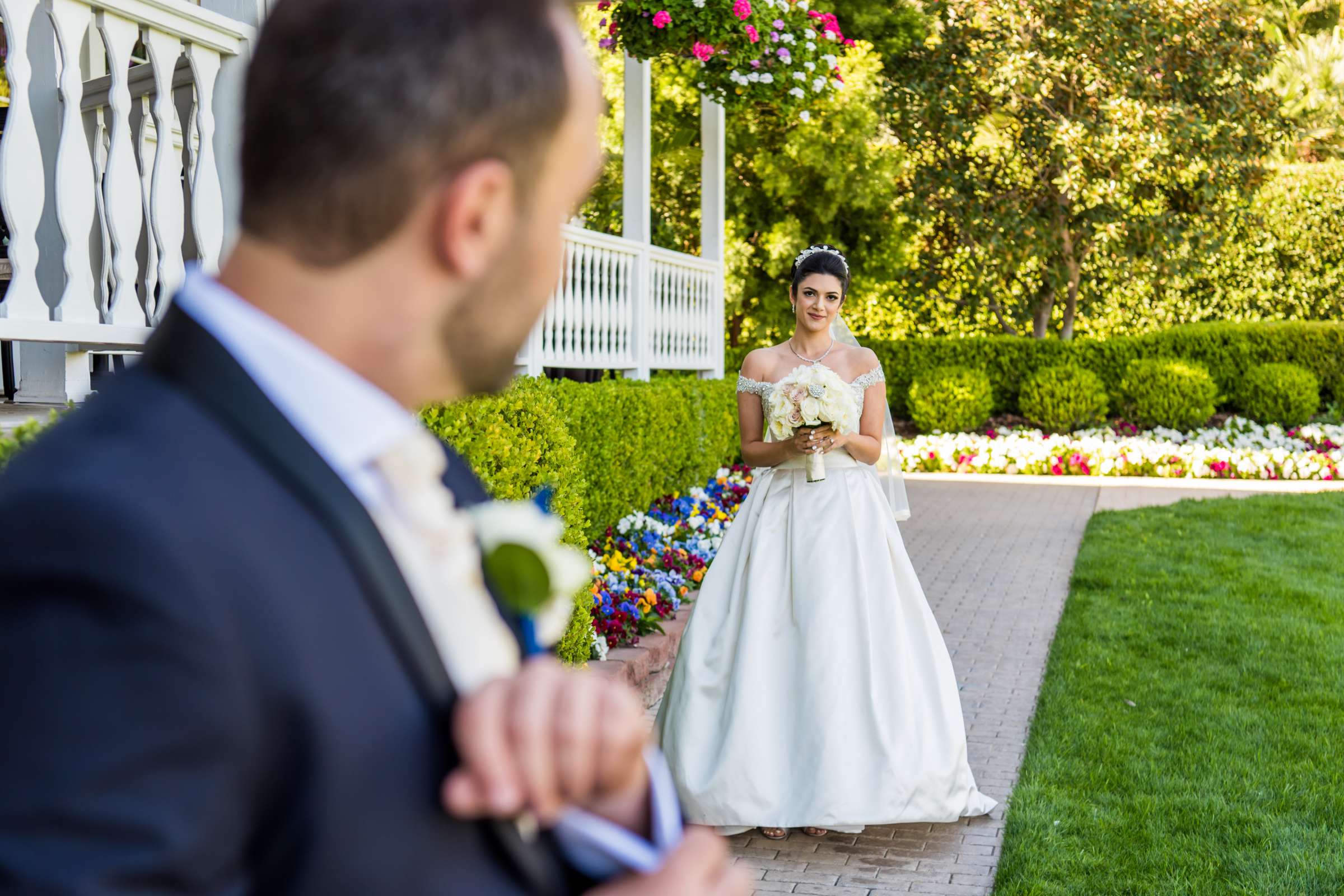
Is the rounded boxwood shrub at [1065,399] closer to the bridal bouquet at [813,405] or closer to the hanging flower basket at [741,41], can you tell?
the hanging flower basket at [741,41]

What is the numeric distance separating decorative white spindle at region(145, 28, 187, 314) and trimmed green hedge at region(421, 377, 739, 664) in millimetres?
1052

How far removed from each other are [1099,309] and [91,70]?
15.9 m

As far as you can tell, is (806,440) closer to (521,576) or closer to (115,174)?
(115,174)

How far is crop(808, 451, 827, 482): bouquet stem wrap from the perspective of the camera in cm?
471

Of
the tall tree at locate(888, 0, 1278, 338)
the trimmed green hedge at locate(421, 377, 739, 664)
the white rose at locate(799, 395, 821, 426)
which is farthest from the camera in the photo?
the tall tree at locate(888, 0, 1278, 338)

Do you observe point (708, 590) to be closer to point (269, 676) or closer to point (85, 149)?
point (85, 149)

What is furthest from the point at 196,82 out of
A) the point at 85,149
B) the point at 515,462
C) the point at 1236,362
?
the point at 1236,362

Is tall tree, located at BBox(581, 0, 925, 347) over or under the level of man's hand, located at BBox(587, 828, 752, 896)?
over

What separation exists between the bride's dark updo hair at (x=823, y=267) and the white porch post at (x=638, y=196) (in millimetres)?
4897

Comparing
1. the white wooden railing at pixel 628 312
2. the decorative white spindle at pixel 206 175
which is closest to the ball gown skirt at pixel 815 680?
the decorative white spindle at pixel 206 175

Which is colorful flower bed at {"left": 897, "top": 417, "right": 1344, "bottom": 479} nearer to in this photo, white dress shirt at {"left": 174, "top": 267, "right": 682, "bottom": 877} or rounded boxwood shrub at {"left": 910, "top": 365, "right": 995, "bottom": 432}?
rounded boxwood shrub at {"left": 910, "top": 365, "right": 995, "bottom": 432}

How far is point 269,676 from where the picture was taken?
766 mm

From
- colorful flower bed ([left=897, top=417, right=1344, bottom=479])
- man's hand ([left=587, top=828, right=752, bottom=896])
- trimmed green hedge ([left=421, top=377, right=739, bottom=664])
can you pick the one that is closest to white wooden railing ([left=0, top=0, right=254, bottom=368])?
trimmed green hedge ([left=421, top=377, right=739, bottom=664])

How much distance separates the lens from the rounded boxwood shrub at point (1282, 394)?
54.8ft
